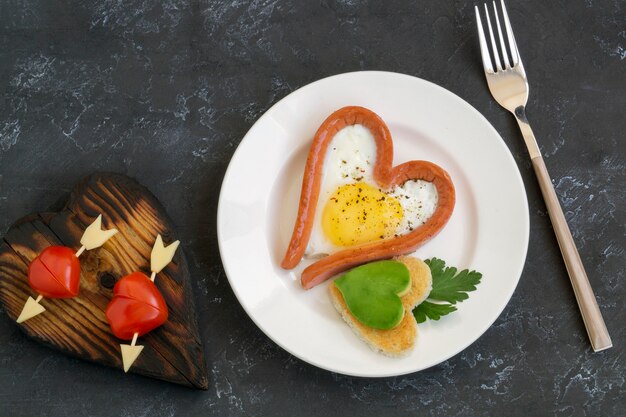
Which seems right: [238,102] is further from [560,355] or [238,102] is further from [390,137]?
[560,355]

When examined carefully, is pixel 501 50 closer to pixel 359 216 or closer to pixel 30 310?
pixel 359 216

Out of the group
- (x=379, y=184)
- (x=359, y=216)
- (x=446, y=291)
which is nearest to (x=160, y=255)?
(x=359, y=216)

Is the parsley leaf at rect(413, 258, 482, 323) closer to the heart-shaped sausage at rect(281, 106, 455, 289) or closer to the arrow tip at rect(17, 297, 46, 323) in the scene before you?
the heart-shaped sausage at rect(281, 106, 455, 289)

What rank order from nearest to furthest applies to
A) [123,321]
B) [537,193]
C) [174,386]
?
[123,321] < [174,386] < [537,193]

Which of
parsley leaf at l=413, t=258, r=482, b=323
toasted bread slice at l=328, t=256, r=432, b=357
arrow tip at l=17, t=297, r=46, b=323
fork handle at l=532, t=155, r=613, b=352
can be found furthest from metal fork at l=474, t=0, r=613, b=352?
arrow tip at l=17, t=297, r=46, b=323

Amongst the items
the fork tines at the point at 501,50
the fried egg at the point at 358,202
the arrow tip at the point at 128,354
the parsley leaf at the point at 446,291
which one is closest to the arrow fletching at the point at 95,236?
the arrow tip at the point at 128,354

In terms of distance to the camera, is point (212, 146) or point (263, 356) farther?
point (212, 146)

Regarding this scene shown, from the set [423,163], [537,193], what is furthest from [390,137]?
[537,193]
